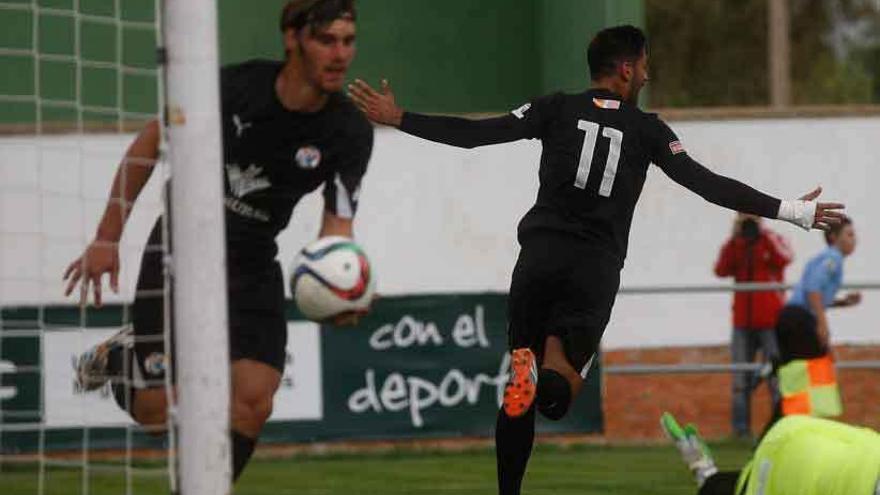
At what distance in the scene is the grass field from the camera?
34.9 ft

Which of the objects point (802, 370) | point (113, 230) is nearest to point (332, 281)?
point (113, 230)

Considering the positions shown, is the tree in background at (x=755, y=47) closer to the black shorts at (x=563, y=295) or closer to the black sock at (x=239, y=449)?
the black shorts at (x=563, y=295)

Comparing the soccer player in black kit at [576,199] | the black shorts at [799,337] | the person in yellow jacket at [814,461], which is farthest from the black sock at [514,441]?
the black shorts at [799,337]

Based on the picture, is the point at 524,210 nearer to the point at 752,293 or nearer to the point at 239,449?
the point at 752,293

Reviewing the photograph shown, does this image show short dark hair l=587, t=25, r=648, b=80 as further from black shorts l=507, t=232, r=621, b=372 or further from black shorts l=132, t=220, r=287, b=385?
black shorts l=132, t=220, r=287, b=385

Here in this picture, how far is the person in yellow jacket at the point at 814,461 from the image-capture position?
629 centimetres

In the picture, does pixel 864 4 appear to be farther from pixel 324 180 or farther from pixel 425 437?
pixel 324 180

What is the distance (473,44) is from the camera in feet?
57.4

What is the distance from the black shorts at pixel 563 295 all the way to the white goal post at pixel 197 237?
5.78 feet

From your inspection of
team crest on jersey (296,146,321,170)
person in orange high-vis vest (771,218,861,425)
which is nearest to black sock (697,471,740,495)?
person in orange high-vis vest (771,218,861,425)

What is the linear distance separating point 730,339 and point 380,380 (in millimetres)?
2888

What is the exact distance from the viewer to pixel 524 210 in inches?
606

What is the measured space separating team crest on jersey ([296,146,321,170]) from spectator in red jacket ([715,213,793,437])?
28.2ft

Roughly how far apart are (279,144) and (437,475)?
5.43m
